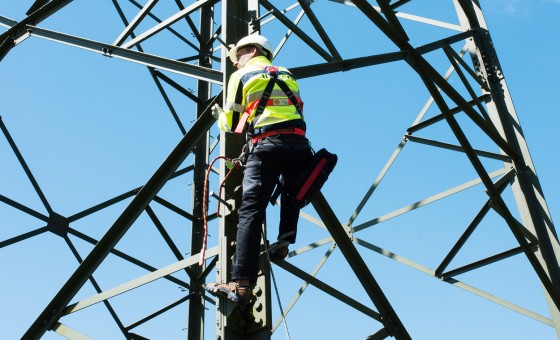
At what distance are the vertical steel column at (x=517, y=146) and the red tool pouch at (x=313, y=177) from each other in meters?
3.92

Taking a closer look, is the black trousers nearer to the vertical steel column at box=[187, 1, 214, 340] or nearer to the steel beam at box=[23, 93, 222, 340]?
the steel beam at box=[23, 93, 222, 340]

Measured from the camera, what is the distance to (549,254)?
8.41 m

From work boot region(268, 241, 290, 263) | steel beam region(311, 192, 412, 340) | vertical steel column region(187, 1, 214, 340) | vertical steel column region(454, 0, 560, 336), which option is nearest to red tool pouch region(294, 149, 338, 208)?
work boot region(268, 241, 290, 263)

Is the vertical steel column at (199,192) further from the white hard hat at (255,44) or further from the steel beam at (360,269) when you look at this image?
the white hard hat at (255,44)

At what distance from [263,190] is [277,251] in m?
0.58

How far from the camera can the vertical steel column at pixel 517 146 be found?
8.42 m

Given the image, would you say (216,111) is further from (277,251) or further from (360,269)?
(360,269)

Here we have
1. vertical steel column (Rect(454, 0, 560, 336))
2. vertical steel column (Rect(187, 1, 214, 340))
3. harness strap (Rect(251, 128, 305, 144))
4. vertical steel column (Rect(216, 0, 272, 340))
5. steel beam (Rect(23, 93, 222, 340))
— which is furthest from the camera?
vertical steel column (Rect(187, 1, 214, 340))

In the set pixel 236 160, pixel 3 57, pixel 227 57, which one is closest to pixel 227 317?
pixel 236 160

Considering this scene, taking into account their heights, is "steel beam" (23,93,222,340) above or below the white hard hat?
below

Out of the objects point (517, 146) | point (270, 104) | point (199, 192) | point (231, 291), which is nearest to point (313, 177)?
point (270, 104)

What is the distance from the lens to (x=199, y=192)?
10719 mm

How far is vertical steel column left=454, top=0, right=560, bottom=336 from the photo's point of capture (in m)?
8.42

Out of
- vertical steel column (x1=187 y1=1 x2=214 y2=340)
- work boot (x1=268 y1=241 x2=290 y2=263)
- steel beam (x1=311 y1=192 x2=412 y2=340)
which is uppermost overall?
vertical steel column (x1=187 y1=1 x2=214 y2=340)
